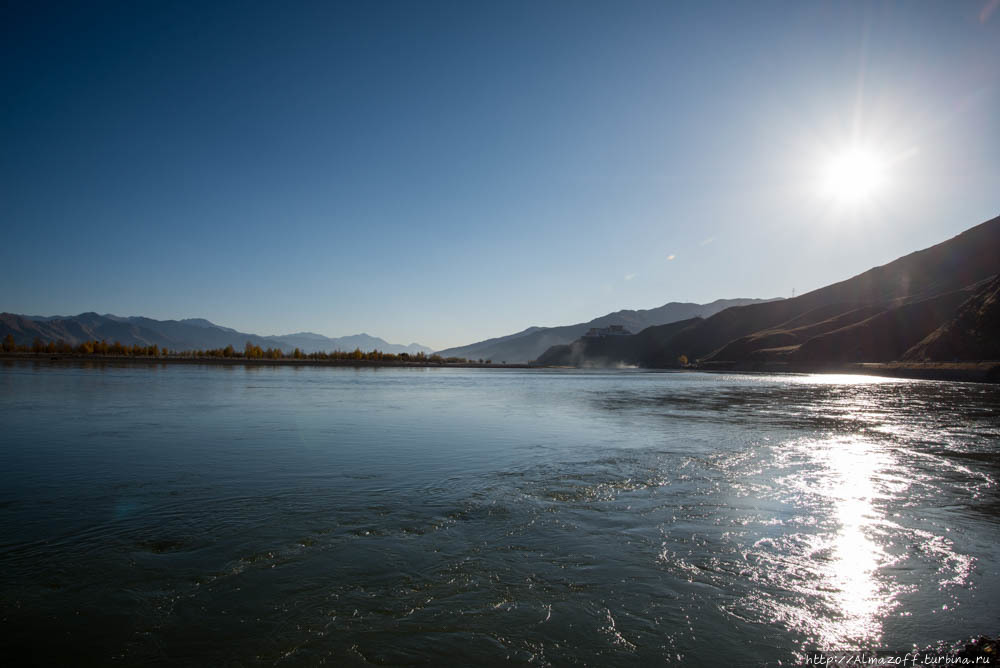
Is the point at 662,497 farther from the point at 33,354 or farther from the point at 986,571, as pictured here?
the point at 33,354

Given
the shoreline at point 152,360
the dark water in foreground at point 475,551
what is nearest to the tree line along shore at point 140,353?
the shoreline at point 152,360

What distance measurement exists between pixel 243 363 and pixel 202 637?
9238cm

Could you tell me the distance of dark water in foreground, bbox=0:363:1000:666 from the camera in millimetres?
3955

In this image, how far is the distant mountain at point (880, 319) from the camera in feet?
258

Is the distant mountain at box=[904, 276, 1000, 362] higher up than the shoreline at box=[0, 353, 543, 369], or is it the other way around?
the distant mountain at box=[904, 276, 1000, 362]

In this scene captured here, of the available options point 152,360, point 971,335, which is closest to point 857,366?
point 971,335

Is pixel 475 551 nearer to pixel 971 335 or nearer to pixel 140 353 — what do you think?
pixel 971 335

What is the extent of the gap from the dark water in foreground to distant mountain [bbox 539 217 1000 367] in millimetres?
86688

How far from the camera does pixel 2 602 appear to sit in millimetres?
4262

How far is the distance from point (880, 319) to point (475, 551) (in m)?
133

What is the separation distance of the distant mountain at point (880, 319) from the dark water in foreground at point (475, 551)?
3413 inches

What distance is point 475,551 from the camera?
5.72 meters

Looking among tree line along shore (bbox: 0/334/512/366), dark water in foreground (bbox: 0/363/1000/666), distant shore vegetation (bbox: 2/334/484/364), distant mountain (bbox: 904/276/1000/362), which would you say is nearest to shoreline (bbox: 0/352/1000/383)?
tree line along shore (bbox: 0/334/512/366)

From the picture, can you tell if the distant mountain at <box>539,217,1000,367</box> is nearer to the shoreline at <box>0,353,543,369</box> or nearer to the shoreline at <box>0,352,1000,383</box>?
the shoreline at <box>0,352,1000,383</box>
